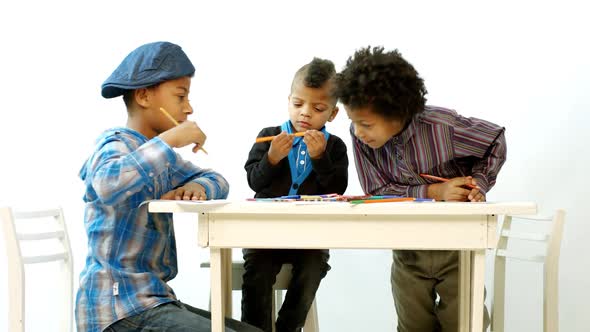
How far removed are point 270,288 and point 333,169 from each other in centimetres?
35

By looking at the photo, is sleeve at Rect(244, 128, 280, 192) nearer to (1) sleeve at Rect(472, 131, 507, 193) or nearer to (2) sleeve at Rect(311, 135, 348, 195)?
(2) sleeve at Rect(311, 135, 348, 195)

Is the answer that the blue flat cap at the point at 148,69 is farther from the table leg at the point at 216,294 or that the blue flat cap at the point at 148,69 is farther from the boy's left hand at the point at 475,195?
the boy's left hand at the point at 475,195

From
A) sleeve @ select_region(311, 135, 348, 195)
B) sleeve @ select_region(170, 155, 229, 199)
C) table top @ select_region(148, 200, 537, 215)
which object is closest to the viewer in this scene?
table top @ select_region(148, 200, 537, 215)

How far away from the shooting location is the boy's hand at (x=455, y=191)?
1696 mm

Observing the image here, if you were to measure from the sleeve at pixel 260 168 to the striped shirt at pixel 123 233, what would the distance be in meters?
0.40

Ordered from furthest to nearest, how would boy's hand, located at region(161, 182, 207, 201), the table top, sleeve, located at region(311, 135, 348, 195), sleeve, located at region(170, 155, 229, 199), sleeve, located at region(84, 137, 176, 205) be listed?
sleeve, located at region(311, 135, 348, 195), sleeve, located at region(170, 155, 229, 199), boy's hand, located at region(161, 182, 207, 201), sleeve, located at region(84, 137, 176, 205), the table top

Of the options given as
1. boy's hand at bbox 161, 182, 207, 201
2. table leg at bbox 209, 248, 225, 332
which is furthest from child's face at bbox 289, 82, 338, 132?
table leg at bbox 209, 248, 225, 332

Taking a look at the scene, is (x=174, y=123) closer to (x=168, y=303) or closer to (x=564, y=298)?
(x=168, y=303)

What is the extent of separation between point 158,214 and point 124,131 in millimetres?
190

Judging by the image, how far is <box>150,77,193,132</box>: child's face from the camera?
1.64 m

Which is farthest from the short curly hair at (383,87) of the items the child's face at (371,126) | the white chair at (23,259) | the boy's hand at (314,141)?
the white chair at (23,259)

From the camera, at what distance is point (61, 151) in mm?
2641

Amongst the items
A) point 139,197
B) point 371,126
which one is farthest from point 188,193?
point 371,126

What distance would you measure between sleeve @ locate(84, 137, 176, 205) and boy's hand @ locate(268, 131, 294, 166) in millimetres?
419
